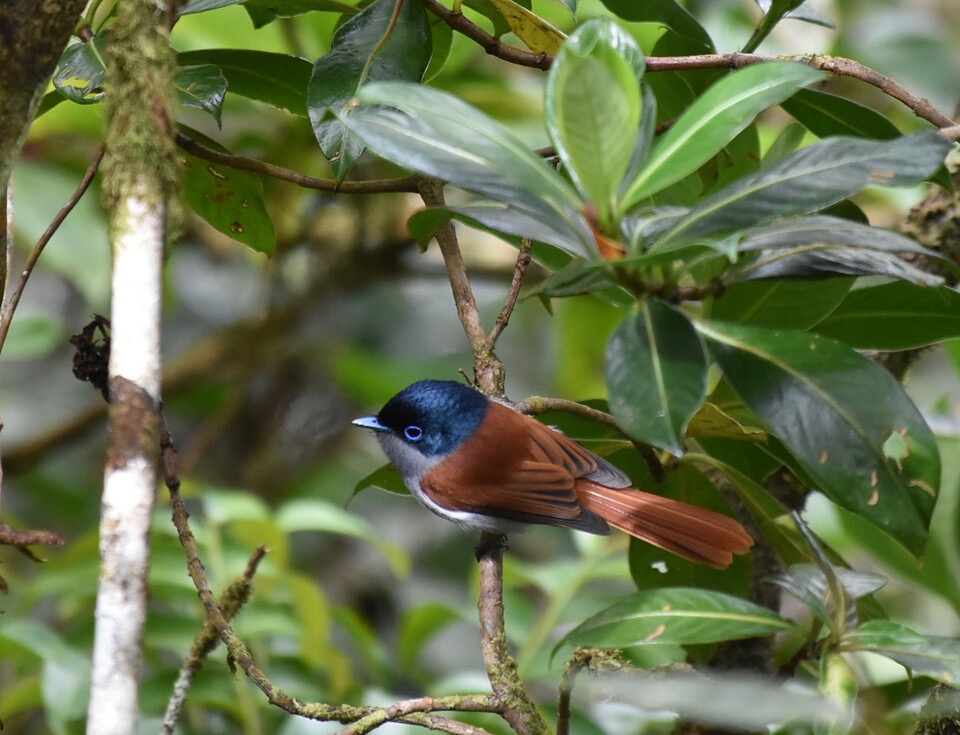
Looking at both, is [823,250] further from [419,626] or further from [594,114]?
[419,626]

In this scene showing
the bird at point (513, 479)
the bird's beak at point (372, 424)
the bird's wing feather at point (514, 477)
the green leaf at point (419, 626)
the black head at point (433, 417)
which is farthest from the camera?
the green leaf at point (419, 626)

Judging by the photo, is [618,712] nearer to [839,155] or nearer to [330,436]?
[839,155]

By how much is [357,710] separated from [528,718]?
0.20 m

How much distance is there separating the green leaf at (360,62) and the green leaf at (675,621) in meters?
0.66

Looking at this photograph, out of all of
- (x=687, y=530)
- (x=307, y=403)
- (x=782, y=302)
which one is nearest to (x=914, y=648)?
(x=687, y=530)

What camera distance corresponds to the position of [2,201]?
120 cm

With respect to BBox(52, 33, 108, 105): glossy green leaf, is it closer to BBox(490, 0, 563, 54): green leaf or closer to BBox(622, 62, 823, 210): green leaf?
BBox(490, 0, 563, 54): green leaf

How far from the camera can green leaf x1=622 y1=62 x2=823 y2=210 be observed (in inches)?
39.3

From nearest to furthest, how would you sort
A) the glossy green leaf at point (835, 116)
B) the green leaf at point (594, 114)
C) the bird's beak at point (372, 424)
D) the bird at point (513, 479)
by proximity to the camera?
the green leaf at point (594, 114)
the glossy green leaf at point (835, 116)
the bird at point (513, 479)
the bird's beak at point (372, 424)

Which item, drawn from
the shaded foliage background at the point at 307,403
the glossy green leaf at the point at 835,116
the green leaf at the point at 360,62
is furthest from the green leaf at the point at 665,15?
the shaded foliage background at the point at 307,403

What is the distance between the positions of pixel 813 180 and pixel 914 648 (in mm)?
573

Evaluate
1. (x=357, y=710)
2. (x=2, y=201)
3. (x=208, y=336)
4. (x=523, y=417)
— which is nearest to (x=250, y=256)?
(x=208, y=336)

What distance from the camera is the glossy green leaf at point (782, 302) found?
1.31 meters

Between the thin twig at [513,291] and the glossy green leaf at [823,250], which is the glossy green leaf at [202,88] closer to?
the thin twig at [513,291]
